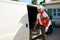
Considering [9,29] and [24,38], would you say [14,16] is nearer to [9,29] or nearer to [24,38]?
[9,29]

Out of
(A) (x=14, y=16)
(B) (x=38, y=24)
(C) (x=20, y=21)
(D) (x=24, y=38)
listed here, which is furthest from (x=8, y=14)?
(B) (x=38, y=24)

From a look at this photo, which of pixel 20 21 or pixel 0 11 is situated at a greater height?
pixel 0 11

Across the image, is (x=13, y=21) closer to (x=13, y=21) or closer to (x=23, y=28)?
(x=13, y=21)

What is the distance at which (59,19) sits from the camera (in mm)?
28922

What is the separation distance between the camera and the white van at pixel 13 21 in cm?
629

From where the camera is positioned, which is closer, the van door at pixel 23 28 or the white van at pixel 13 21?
the white van at pixel 13 21

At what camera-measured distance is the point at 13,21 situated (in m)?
6.98

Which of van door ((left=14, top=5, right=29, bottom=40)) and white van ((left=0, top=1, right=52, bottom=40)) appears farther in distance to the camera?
van door ((left=14, top=5, right=29, bottom=40))

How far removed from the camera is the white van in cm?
629

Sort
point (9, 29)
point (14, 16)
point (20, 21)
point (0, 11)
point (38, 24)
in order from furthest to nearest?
point (38, 24) < point (20, 21) < point (14, 16) < point (9, 29) < point (0, 11)

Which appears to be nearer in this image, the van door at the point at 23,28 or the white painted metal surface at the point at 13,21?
the white painted metal surface at the point at 13,21

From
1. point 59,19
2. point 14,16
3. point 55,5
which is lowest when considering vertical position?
point 59,19

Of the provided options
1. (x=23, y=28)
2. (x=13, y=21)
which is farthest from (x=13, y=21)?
(x=23, y=28)

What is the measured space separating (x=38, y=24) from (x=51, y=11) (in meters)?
20.0
